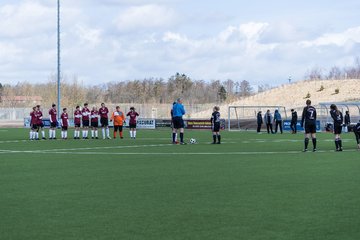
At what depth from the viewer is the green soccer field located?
9711 millimetres

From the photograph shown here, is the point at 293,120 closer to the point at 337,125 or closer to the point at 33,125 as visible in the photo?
the point at 33,125

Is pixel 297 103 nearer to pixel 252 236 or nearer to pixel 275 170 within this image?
pixel 275 170

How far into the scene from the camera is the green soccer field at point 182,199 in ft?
31.9

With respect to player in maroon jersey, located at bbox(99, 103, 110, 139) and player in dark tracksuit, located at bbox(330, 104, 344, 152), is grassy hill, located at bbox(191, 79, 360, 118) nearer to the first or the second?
player in maroon jersey, located at bbox(99, 103, 110, 139)

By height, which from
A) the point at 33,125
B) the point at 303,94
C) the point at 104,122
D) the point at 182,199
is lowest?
the point at 182,199

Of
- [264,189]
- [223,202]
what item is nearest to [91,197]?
[223,202]

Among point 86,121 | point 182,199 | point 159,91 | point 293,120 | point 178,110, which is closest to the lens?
point 182,199

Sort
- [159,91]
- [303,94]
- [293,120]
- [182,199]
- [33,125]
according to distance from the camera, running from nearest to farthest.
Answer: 1. [182,199]
2. [33,125]
3. [293,120]
4. [303,94]
5. [159,91]

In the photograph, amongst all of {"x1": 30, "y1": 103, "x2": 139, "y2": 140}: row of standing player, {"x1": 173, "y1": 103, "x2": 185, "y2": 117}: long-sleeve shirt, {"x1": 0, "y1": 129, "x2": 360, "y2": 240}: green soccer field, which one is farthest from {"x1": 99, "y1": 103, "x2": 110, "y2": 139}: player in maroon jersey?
{"x1": 0, "y1": 129, "x2": 360, "y2": 240}: green soccer field

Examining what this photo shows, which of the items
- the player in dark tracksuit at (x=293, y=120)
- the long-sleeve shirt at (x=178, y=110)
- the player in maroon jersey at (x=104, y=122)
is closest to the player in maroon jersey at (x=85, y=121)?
the player in maroon jersey at (x=104, y=122)

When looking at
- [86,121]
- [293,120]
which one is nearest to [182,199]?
[86,121]

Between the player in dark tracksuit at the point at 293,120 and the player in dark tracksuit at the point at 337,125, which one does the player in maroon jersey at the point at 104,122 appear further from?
the player in dark tracksuit at the point at 337,125

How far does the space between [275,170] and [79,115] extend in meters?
25.6

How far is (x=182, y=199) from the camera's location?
A: 1284cm
